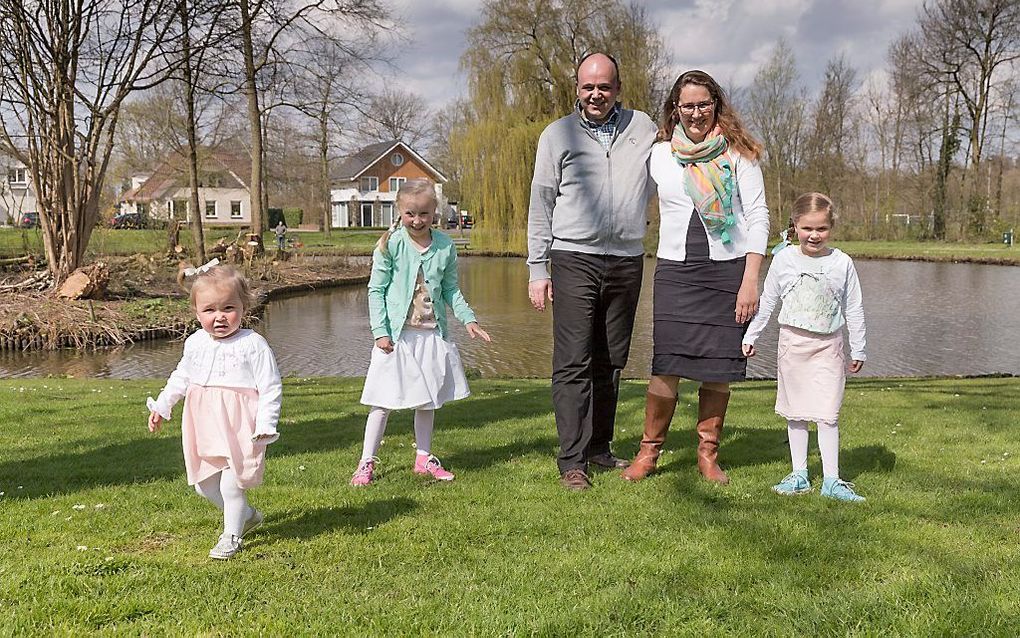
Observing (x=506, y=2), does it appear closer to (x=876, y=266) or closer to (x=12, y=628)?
(x=876, y=266)

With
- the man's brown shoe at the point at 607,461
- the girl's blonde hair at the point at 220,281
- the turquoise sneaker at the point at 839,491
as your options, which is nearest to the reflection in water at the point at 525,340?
the man's brown shoe at the point at 607,461

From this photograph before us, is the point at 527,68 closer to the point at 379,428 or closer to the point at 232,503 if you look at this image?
the point at 379,428

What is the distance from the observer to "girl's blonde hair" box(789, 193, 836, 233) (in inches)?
163

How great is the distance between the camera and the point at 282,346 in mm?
14406

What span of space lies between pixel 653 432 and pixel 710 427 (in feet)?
0.99

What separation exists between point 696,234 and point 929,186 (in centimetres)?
4573

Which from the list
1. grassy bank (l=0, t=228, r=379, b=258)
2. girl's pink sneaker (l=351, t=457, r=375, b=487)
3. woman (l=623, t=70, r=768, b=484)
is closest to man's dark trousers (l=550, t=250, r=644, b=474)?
woman (l=623, t=70, r=768, b=484)

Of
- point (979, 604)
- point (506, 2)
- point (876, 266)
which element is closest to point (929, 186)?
point (876, 266)

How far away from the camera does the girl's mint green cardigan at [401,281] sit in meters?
4.56

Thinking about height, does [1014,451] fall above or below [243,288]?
below

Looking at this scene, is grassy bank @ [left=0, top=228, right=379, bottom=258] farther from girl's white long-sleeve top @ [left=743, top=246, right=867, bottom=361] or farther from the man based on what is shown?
girl's white long-sleeve top @ [left=743, top=246, right=867, bottom=361]

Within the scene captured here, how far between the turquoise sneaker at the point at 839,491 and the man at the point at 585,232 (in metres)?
1.19

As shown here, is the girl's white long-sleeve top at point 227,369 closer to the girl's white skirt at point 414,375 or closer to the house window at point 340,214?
the girl's white skirt at point 414,375

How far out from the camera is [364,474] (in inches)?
176
